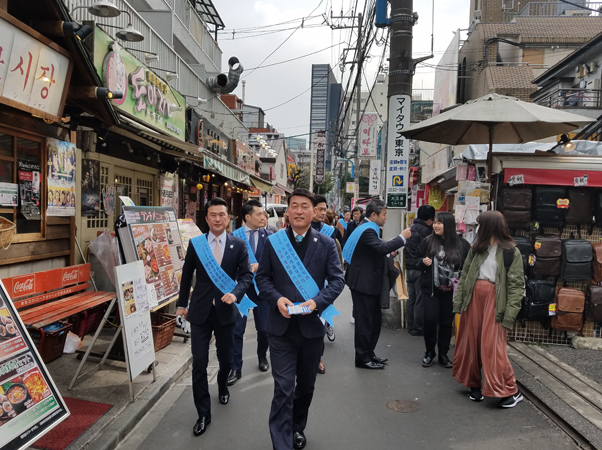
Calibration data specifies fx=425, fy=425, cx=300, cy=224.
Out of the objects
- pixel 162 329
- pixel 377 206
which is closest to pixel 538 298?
pixel 377 206

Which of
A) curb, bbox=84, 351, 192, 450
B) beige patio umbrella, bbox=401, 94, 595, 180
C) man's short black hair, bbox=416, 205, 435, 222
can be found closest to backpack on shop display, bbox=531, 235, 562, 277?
beige patio umbrella, bbox=401, 94, 595, 180

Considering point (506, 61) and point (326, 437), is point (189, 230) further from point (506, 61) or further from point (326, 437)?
point (506, 61)

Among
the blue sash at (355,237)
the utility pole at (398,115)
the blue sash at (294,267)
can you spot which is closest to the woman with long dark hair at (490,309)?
the blue sash at (355,237)

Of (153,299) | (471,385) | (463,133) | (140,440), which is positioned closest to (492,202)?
(463,133)

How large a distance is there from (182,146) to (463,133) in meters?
4.70

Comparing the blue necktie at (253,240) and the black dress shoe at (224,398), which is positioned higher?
the blue necktie at (253,240)

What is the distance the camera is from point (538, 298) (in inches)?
230

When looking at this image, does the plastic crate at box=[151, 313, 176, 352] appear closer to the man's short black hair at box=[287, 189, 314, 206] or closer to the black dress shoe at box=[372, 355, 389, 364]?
the black dress shoe at box=[372, 355, 389, 364]

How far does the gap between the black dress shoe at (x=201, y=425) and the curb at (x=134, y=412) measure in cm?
58

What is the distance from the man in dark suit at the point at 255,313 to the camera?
497cm

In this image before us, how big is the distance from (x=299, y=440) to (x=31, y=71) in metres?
4.27

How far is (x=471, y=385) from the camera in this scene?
443 centimetres

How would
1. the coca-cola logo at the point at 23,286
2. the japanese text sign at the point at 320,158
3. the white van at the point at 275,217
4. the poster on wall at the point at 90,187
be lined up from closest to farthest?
1. the coca-cola logo at the point at 23,286
2. the poster on wall at the point at 90,187
3. the white van at the point at 275,217
4. the japanese text sign at the point at 320,158

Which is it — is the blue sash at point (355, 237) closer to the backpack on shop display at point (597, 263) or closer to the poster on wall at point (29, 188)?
the backpack on shop display at point (597, 263)
